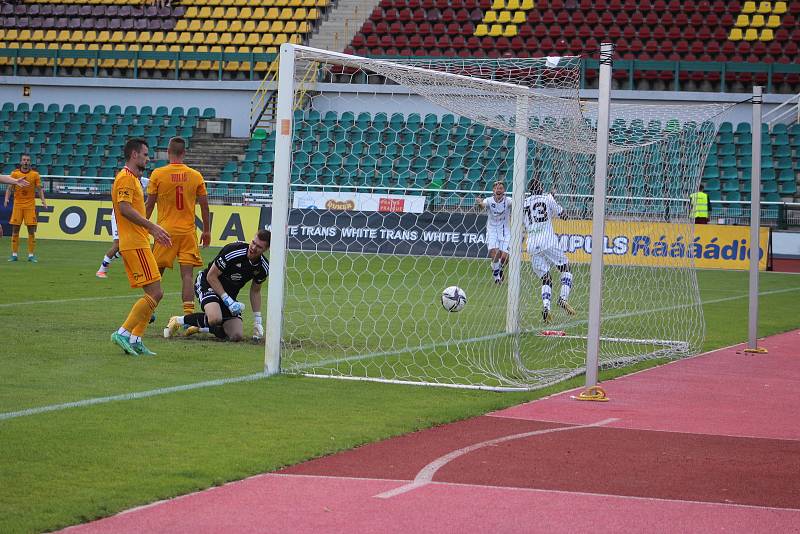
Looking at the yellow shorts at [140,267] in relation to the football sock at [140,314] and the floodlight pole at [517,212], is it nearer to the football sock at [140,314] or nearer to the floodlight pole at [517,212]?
the football sock at [140,314]

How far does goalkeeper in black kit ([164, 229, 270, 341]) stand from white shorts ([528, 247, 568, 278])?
420 centimetres

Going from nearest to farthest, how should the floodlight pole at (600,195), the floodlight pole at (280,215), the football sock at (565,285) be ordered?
the floodlight pole at (600,195) < the floodlight pole at (280,215) < the football sock at (565,285)

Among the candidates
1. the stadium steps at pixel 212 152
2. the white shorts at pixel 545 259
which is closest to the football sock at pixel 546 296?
the white shorts at pixel 545 259

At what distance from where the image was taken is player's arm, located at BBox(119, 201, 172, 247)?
955 cm

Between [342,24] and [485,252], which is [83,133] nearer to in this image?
[342,24]

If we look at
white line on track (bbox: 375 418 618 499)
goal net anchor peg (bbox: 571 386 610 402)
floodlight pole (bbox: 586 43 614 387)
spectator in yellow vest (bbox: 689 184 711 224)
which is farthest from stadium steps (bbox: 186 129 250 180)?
white line on track (bbox: 375 418 618 499)

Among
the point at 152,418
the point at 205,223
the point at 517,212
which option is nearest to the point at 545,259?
the point at 517,212

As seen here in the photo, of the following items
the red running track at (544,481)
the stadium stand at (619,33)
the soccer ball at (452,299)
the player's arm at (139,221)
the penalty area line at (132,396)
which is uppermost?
the stadium stand at (619,33)

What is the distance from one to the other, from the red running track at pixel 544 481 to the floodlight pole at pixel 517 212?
10.4 ft

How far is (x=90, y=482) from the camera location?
18.1 feet

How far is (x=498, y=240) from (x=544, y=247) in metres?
4.34

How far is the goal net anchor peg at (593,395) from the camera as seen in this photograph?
8.70 metres

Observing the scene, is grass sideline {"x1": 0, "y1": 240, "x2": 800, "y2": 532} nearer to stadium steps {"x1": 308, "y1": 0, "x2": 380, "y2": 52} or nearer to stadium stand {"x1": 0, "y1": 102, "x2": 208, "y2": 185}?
stadium stand {"x1": 0, "y1": 102, "x2": 208, "y2": 185}

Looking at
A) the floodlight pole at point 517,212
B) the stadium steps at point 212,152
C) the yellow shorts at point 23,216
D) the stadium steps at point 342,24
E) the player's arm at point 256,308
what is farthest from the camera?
the stadium steps at point 342,24
